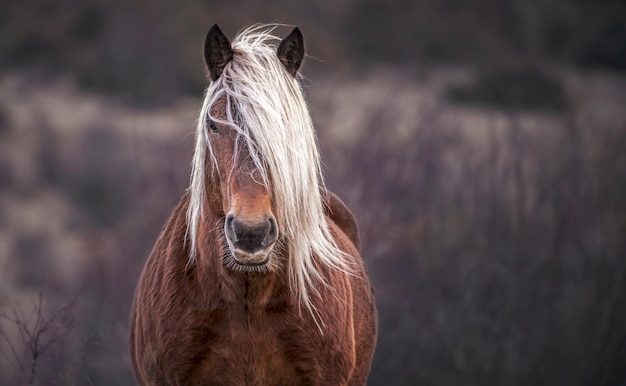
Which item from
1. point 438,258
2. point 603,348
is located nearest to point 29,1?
point 438,258

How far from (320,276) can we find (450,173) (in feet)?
47.5

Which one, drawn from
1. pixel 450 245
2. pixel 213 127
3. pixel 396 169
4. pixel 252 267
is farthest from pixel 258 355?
pixel 396 169

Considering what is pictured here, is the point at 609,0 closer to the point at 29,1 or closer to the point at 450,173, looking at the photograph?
the point at 450,173

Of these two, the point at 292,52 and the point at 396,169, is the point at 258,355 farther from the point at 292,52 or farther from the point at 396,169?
the point at 396,169

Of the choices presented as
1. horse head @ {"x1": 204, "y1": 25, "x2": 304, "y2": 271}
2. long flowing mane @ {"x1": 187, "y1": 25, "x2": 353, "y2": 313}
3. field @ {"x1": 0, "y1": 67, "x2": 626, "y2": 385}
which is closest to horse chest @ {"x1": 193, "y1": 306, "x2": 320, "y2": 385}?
long flowing mane @ {"x1": 187, "y1": 25, "x2": 353, "y2": 313}

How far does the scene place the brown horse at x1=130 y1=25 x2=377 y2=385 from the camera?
4.03 m

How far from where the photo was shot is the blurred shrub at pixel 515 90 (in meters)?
24.7

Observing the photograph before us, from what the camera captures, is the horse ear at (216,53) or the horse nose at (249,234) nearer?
the horse nose at (249,234)

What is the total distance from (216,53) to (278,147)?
0.61m

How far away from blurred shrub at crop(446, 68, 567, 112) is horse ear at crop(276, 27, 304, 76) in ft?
63.3

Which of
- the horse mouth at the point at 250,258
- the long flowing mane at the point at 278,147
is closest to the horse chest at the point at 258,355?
the long flowing mane at the point at 278,147

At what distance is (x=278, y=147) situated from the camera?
4016 millimetres

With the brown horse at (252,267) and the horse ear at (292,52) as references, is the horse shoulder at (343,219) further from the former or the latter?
the horse ear at (292,52)

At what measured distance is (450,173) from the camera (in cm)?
1862
